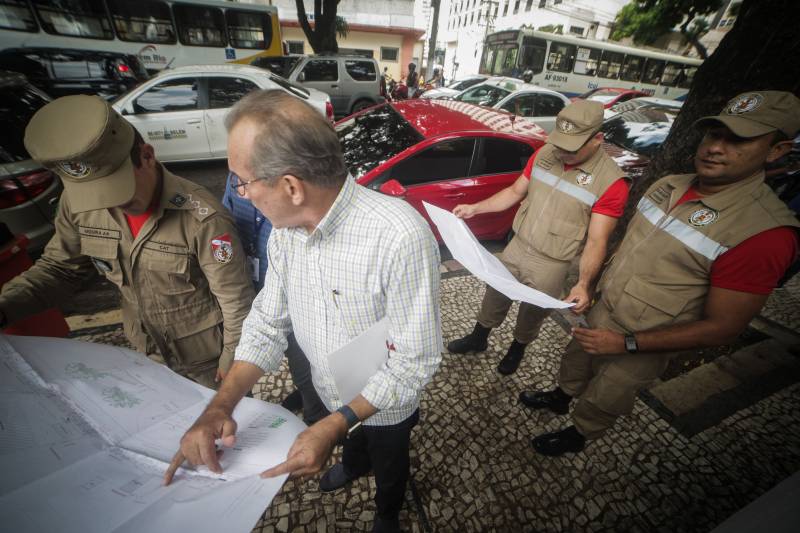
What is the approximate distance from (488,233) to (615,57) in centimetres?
1533

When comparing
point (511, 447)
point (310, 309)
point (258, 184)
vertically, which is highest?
point (258, 184)

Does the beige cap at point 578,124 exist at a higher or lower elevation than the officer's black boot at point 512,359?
higher

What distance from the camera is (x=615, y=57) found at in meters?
13.9

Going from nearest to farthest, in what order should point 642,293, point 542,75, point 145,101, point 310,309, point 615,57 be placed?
point 310,309
point 642,293
point 145,101
point 542,75
point 615,57

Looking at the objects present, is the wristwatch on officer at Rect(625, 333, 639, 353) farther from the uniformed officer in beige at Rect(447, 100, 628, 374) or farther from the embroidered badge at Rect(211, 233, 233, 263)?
the embroidered badge at Rect(211, 233, 233, 263)

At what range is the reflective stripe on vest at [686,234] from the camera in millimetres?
1389

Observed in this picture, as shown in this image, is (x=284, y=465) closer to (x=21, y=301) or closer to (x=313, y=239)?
(x=313, y=239)

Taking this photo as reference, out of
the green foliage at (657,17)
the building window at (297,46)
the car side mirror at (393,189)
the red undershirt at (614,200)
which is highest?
the green foliage at (657,17)

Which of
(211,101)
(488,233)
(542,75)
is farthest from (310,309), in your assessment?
(542,75)

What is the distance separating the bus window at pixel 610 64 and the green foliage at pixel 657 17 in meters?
6.80

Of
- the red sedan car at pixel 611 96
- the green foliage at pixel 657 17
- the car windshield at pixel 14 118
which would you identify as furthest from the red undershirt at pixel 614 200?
the green foliage at pixel 657 17

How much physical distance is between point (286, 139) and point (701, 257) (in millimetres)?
1781

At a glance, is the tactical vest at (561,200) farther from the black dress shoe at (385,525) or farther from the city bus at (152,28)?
the city bus at (152,28)

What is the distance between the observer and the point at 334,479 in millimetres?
1923
